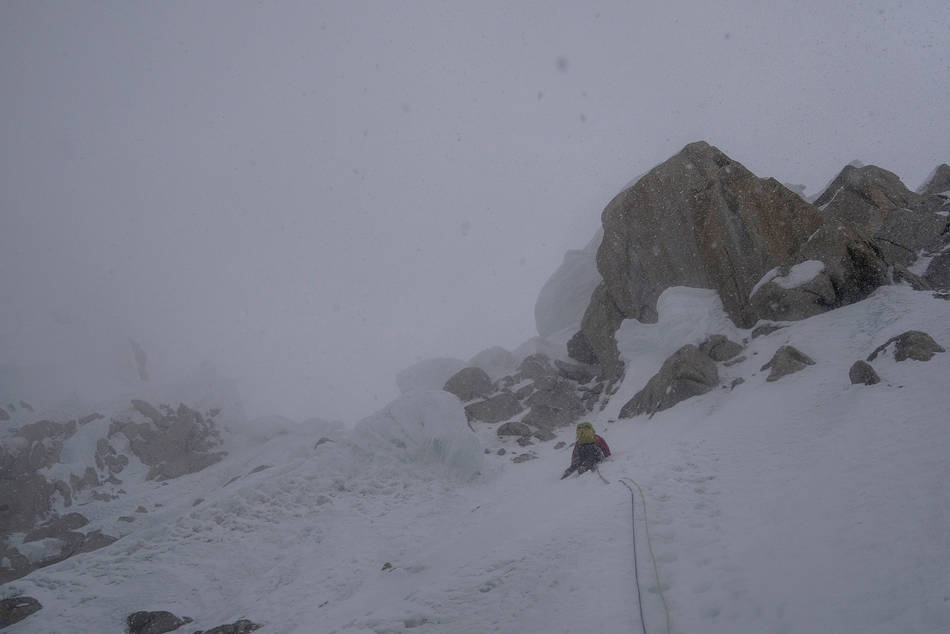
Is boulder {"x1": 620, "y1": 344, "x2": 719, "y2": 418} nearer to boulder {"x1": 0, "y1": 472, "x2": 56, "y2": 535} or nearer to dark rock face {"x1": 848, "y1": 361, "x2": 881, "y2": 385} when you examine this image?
dark rock face {"x1": 848, "y1": 361, "x2": 881, "y2": 385}

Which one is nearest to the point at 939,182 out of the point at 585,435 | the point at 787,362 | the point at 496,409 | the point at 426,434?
the point at 787,362

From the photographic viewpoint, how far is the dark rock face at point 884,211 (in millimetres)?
16984

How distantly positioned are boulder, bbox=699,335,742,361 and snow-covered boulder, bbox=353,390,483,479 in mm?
10039

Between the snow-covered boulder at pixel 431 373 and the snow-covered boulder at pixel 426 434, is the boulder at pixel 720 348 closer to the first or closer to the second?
the snow-covered boulder at pixel 426 434

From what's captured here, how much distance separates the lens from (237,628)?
28.2ft

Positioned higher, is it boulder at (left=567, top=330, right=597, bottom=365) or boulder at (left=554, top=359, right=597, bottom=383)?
boulder at (left=567, top=330, right=597, bottom=365)

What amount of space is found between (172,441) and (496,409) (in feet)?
94.7

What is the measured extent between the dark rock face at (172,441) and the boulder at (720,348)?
36190 millimetres

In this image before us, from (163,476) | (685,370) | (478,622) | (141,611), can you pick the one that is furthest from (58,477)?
(685,370)

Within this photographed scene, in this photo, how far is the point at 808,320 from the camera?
50.2 feet

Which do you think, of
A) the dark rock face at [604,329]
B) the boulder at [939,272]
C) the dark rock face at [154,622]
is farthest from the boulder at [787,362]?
the dark rock face at [154,622]

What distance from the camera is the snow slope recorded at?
470 cm

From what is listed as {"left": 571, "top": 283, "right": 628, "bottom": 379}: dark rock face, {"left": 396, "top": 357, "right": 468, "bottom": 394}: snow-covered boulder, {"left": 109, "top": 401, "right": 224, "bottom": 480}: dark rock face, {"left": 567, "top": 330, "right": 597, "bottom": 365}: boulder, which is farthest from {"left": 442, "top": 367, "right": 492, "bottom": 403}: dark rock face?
{"left": 109, "top": 401, "right": 224, "bottom": 480}: dark rock face

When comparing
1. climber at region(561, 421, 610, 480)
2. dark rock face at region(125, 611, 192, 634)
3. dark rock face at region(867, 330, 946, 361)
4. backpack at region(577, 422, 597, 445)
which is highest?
dark rock face at region(867, 330, 946, 361)
